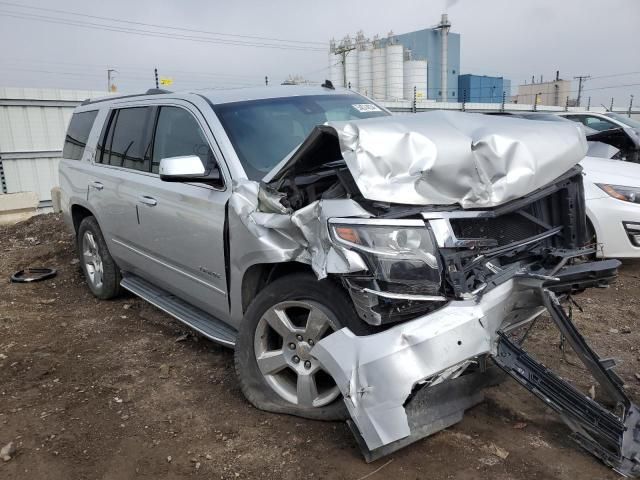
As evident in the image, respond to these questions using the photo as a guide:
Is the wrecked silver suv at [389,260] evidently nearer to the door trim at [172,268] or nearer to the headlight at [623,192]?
the door trim at [172,268]

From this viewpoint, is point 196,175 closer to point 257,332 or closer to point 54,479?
point 257,332

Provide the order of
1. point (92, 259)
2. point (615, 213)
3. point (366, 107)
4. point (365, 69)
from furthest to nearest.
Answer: point (365, 69)
point (92, 259)
point (615, 213)
point (366, 107)

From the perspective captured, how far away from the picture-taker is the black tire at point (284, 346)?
2.56 meters

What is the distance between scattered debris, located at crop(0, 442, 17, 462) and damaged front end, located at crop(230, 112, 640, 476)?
180 centimetres

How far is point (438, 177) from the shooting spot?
256 cm

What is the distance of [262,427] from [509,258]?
159 centimetres

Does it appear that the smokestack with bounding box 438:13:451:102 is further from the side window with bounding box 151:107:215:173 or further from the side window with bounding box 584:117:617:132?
the side window with bounding box 151:107:215:173

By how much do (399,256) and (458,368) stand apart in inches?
21.9

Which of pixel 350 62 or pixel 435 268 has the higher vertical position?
pixel 350 62

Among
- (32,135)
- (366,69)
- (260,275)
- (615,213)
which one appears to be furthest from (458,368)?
(366,69)

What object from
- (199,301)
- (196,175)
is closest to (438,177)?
(196,175)

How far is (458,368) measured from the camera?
7.88 feet

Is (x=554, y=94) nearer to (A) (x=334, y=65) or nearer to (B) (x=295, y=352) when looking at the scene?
(A) (x=334, y=65)

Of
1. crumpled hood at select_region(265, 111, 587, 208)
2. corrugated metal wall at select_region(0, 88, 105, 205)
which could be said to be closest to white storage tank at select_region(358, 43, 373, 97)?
corrugated metal wall at select_region(0, 88, 105, 205)
